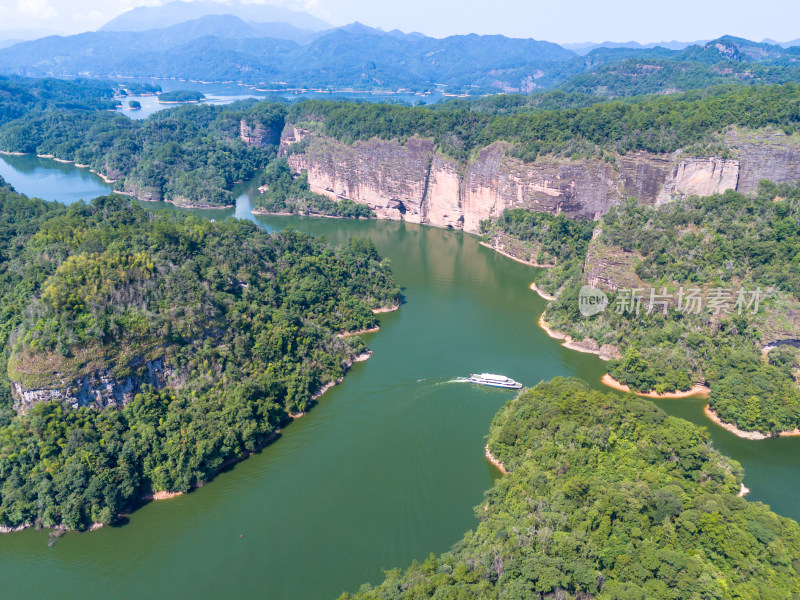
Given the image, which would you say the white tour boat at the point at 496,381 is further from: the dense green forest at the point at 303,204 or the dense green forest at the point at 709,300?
the dense green forest at the point at 303,204

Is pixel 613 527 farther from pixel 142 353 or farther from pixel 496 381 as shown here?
pixel 142 353

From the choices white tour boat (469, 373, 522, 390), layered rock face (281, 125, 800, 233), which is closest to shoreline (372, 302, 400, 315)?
white tour boat (469, 373, 522, 390)

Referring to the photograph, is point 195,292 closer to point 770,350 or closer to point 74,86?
point 770,350

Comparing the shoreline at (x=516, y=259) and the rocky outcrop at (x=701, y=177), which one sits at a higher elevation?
the rocky outcrop at (x=701, y=177)

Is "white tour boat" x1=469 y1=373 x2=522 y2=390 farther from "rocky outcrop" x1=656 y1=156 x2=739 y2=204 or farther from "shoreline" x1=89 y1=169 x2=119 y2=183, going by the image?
"shoreline" x1=89 y1=169 x2=119 y2=183

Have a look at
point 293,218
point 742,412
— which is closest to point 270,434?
point 742,412

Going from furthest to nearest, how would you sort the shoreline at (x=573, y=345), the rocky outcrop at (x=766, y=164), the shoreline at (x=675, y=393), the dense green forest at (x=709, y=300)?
the rocky outcrop at (x=766, y=164), the shoreline at (x=573, y=345), the shoreline at (x=675, y=393), the dense green forest at (x=709, y=300)

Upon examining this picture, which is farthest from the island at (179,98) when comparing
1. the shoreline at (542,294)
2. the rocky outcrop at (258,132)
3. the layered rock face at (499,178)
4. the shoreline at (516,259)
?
the shoreline at (542,294)

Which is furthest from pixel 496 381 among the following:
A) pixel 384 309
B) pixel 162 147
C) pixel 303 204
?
pixel 162 147
